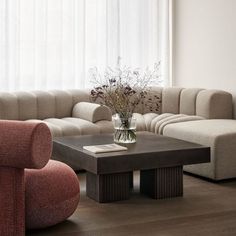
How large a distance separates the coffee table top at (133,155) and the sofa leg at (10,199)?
0.83m

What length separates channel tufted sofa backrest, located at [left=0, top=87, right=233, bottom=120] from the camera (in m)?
5.77

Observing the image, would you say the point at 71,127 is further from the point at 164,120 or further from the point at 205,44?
the point at 205,44

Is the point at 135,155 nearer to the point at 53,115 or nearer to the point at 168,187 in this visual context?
the point at 168,187

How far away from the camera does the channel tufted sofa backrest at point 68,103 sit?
5.77 m

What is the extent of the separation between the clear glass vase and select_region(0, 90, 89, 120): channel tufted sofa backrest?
1512 millimetres

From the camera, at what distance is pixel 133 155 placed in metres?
4.14

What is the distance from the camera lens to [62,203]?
11.9 ft

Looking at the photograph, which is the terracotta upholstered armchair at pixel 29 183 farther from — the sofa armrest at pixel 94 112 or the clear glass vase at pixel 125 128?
the sofa armrest at pixel 94 112

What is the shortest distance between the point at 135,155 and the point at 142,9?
10.9 ft

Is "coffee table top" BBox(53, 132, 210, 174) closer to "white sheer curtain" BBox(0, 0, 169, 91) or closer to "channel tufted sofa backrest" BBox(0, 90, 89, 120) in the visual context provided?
"channel tufted sofa backrest" BBox(0, 90, 89, 120)

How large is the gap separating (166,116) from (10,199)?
306 cm

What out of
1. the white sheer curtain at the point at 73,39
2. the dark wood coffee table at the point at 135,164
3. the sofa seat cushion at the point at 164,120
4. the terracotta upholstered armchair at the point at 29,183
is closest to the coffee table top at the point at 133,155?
the dark wood coffee table at the point at 135,164

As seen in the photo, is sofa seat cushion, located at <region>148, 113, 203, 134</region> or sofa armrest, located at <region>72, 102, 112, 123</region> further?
sofa seat cushion, located at <region>148, 113, 203, 134</region>

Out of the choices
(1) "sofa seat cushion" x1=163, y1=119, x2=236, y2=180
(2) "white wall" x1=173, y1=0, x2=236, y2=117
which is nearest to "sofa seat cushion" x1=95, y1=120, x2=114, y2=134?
(1) "sofa seat cushion" x1=163, y1=119, x2=236, y2=180
